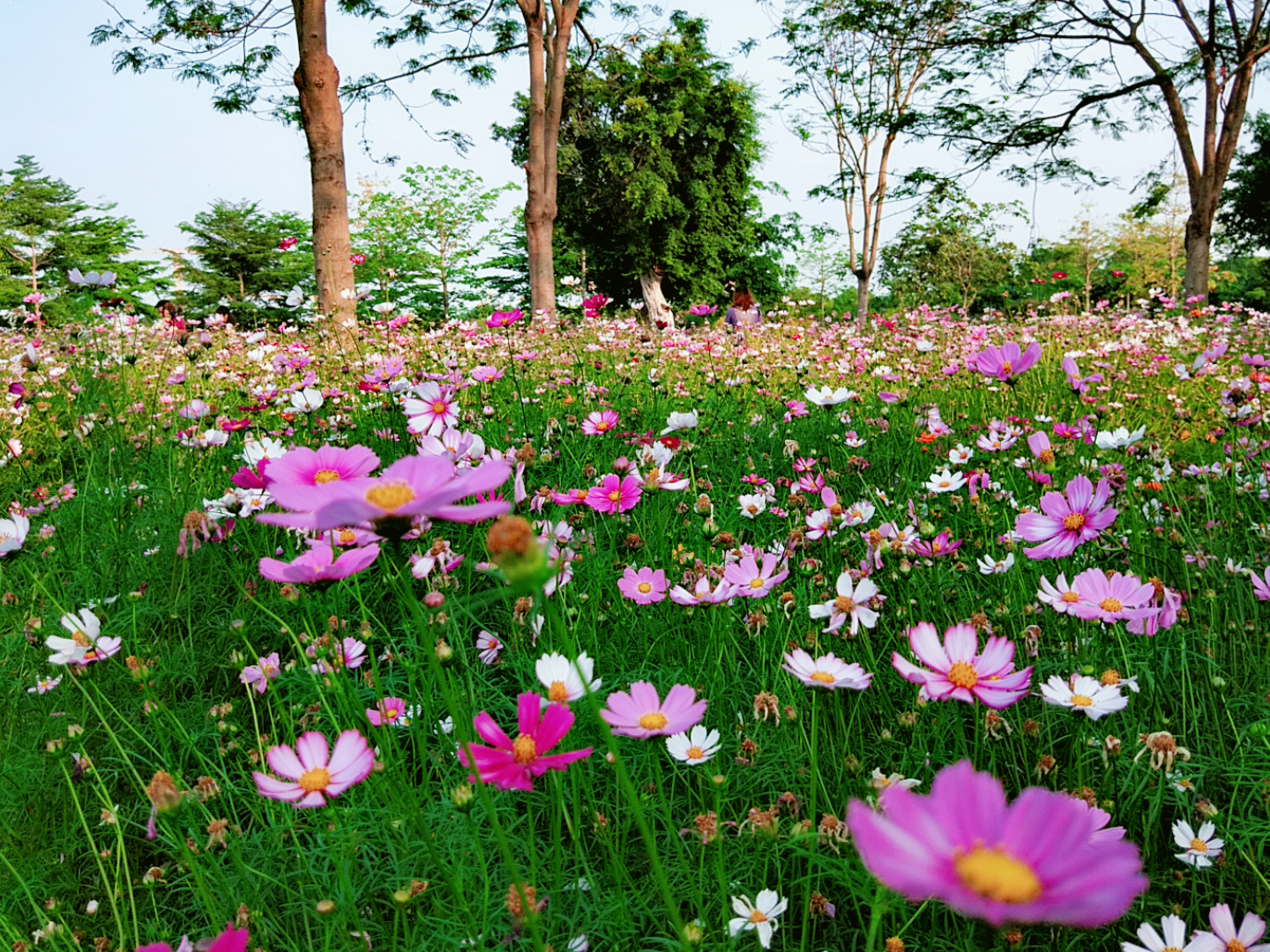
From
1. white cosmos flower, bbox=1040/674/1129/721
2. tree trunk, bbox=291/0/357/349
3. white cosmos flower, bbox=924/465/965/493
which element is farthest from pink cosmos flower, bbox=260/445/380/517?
tree trunk, bbox=291/0/357/349

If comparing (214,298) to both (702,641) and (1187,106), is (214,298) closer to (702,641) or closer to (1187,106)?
(1187,106)

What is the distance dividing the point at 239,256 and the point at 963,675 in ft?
71.3

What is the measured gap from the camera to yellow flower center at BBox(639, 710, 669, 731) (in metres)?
0.67

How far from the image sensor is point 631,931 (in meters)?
0.81

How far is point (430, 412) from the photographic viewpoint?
58.9 inches

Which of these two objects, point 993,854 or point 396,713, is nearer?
point 993,854

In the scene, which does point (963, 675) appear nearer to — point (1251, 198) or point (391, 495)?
point (391, 495)

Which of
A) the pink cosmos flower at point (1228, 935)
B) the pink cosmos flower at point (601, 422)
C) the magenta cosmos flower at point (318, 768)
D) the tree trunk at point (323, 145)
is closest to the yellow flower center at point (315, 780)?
the magenta cosmos flower at point (318, 768)

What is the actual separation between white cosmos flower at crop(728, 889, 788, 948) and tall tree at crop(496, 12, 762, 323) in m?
14.4

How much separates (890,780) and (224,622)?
4.61 ft

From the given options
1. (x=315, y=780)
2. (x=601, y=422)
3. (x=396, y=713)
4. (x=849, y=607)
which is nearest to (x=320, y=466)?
(x=315, y=780)

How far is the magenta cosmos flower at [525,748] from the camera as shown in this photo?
551 mm

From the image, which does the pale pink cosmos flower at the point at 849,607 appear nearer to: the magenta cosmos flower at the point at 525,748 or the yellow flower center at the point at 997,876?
the magenta cosmos flower at the point at 525,748

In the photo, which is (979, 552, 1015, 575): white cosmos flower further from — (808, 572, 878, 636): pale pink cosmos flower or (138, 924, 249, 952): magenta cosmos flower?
(138, 924, 249, 952): magenta cosmos flower
